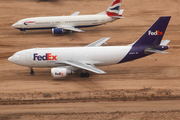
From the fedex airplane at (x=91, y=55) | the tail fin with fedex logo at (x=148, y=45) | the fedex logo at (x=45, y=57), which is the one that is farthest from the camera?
the fedex logo at (x=45, y=57)

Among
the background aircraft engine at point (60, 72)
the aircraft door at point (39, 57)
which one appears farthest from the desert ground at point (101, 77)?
the aircraft door at point (39, 57)

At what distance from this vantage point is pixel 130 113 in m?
30.1

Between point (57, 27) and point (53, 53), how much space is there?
20.2 metres

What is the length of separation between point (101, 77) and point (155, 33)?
9.87 meters

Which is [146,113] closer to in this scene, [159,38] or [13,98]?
[159,38]

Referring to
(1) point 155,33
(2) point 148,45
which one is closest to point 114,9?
(2) point 148,45

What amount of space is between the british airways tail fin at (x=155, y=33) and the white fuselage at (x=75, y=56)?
8.22 feet

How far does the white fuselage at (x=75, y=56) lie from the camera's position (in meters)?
37.9

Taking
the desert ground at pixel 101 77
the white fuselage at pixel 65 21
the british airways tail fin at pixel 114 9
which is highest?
the british airways tail fin at pixel 114 9

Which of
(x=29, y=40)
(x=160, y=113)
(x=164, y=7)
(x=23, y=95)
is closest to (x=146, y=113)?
(x=160, y=113)

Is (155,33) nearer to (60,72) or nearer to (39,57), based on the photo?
(60,72)

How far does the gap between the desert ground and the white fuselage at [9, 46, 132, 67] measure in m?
2.46

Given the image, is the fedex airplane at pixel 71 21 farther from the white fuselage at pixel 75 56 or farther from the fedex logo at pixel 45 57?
the fedex logo at pixel 45 57

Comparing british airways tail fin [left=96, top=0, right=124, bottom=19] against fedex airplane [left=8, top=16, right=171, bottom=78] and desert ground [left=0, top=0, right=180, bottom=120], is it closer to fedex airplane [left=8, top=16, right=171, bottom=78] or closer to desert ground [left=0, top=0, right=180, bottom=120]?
desert ground [left=0, top=0, right=180, bottom=120]
